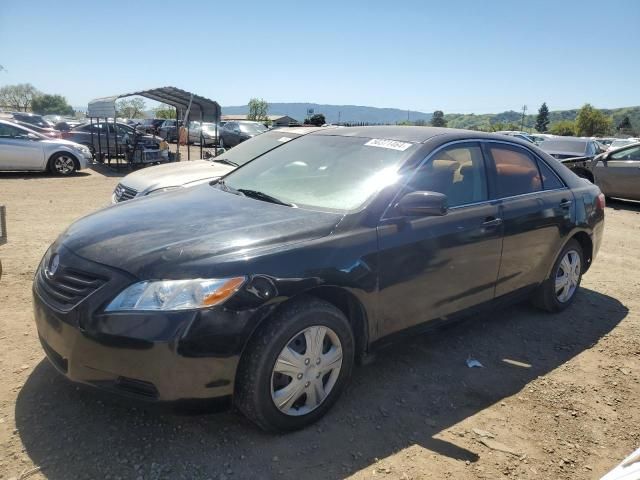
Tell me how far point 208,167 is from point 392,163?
4.59 meters

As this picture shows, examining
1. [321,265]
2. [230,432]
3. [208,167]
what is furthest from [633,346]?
[208,167]

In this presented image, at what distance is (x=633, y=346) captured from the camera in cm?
420

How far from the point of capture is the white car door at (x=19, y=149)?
12.8m

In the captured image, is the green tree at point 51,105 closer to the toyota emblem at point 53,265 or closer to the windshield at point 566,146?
the windshield at point 566,146

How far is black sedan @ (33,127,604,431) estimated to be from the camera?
2.40m

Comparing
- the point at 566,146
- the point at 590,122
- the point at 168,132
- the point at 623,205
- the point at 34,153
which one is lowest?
the point at 623,205

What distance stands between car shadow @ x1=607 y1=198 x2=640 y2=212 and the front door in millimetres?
9484

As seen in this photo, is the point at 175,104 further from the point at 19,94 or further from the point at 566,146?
the point at 19,94

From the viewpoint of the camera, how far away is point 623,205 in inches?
478

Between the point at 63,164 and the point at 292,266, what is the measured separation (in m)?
13.3

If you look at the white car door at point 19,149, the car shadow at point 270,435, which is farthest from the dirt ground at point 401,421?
the white car door at point 19,149

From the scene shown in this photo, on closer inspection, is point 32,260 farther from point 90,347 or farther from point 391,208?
point 391,208

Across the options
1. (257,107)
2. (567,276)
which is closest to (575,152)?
(567,276)

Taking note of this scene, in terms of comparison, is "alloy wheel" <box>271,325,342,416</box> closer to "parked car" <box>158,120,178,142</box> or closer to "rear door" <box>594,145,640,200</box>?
"rear door" <box>594,145,640,200</box>
